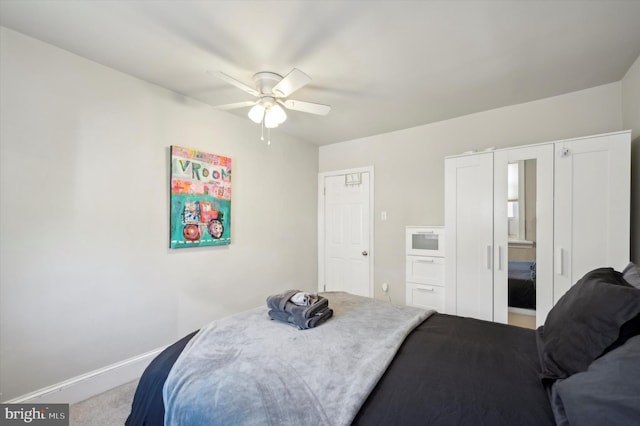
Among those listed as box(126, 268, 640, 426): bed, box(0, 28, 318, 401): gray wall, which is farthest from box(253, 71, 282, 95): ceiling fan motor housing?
box(126, 268, 640, 426): bed

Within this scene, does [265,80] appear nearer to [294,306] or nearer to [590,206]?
[294,306]

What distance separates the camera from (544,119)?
2.79 meters

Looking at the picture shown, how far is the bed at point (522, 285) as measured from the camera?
2445 mm

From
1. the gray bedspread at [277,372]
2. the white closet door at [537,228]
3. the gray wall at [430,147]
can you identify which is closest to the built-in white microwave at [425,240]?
the gray wall at [430,147]

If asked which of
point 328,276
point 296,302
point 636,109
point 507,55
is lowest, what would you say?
point 328,276

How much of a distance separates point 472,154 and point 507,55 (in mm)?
908

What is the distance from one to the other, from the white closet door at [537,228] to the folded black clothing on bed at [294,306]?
178cm

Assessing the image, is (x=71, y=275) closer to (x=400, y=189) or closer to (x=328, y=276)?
(x=328, y=276)

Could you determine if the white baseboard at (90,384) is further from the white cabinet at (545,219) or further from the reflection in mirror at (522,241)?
the reflection in mirror at (522,241)

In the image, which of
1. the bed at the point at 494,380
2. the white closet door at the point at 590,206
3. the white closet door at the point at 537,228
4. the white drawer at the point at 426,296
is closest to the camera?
the bed at the point at 494,380

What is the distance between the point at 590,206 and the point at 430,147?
1.66 meters

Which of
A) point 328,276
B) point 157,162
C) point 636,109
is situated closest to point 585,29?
point 636,109

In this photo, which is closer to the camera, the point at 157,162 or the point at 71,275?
the point at 71,275

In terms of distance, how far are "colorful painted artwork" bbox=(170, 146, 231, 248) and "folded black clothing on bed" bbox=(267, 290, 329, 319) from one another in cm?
135
